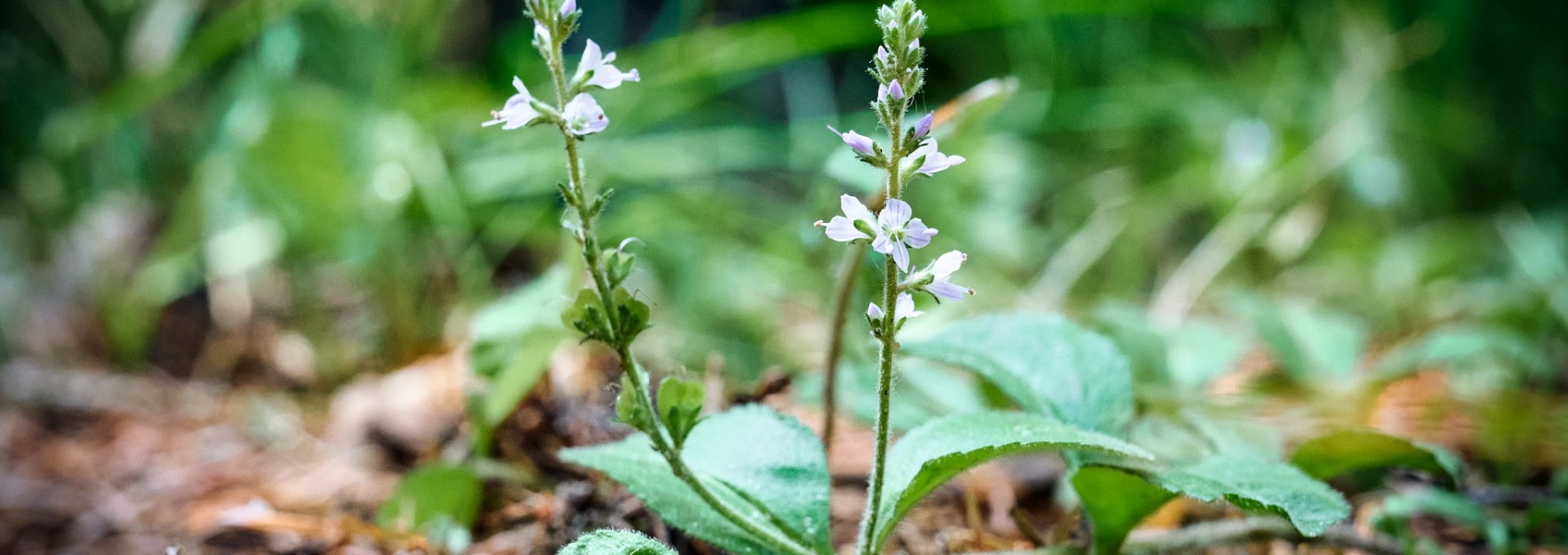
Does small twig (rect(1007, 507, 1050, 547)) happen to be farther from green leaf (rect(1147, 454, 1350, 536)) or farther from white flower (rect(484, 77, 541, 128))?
white flower (rect(484, 77, 541, 128))

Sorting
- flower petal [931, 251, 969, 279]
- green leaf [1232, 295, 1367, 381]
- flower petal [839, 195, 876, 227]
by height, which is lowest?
flower petal [931, 251, 969, 279]

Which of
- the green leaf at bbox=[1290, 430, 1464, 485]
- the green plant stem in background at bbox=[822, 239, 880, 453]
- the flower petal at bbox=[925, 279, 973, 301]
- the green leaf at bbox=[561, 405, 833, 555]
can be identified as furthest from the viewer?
the green plant stem in background at bbox=[822, 239, 880, 453]

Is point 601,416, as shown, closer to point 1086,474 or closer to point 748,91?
point 1086,474

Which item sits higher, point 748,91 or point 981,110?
point 748,91

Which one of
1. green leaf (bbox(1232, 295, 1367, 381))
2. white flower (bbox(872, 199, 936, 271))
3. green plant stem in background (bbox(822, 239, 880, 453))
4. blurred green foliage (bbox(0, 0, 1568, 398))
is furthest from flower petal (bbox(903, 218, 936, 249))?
green leaf (bbox(1232, 295, 1367, 381))

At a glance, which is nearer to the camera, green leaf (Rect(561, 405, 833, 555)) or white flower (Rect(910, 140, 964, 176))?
white flower (Rect(910, 140, 964, 176))

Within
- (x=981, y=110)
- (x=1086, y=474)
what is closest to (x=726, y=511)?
(x=1086, y=474)

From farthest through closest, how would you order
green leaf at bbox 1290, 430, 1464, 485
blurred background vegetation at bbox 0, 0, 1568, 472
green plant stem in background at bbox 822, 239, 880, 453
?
blurred background vegetation at bbox 0, 0, 1568, 472 < green plant stem in background at bbox 822, 239, 880, 453 < green leaf at bbox 1290, 430, 1464, 485
